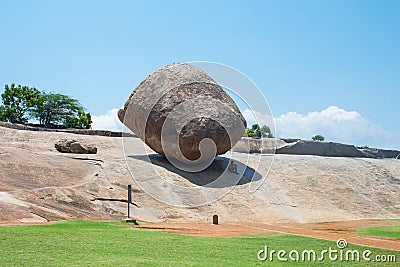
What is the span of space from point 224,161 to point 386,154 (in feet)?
63.9

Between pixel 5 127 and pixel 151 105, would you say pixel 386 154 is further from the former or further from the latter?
pixel 5 127

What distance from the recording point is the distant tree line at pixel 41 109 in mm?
50125

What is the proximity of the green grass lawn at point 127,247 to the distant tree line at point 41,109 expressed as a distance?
1562 inches

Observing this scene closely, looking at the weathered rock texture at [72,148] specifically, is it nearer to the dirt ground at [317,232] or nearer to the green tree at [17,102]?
the dirt ground at [317,232]

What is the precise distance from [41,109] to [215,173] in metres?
32.8

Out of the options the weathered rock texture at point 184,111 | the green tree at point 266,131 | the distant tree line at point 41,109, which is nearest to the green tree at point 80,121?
the distant tree line at point 41,109

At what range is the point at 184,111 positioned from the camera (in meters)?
22.2

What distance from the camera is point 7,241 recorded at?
950cm

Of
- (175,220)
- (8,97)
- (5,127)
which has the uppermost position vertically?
(8,97)

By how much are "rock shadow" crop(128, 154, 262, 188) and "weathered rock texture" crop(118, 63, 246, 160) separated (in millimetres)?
686

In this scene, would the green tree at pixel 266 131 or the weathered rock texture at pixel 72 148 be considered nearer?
the weathered rock texture at pixel 72 148

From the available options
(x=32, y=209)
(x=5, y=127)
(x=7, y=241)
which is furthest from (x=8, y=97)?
(x=7, y=241)

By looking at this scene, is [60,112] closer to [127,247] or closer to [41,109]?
[41,109]

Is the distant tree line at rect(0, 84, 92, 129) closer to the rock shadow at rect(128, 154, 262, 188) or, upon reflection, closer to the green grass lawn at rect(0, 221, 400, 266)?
the rock shadow at rect(128, 154, 262, 188)
